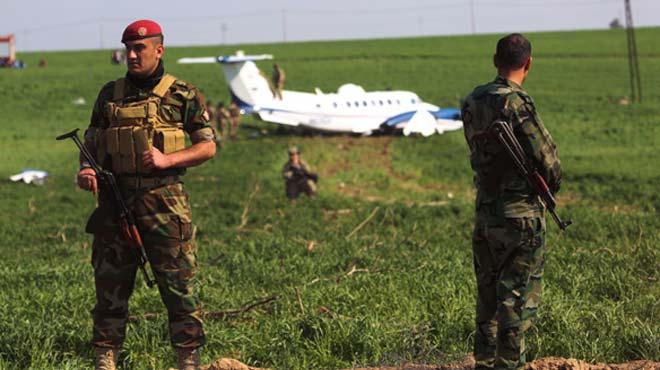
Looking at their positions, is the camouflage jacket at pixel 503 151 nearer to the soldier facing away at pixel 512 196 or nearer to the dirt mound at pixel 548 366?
the soldier facing away at pixel 512 196

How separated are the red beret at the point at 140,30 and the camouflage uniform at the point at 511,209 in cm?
188

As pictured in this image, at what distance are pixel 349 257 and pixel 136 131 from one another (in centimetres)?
536

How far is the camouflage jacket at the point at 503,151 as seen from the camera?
194 inches

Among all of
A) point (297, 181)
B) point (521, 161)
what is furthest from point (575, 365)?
point (297, 181)

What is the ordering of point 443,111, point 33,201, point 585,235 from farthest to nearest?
point 443,111
point 33,201
point 585,235

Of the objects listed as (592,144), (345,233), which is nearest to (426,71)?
(592,144)

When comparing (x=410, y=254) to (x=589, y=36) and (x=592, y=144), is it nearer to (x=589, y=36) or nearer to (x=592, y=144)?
(x=592, y=144)

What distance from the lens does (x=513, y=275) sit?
198 inches

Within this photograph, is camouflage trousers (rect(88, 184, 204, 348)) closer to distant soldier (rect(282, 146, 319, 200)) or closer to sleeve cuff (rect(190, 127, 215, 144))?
sleeve cuff (rect(190, 127, 215, 144))

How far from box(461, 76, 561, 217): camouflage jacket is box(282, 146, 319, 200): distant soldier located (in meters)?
13.2

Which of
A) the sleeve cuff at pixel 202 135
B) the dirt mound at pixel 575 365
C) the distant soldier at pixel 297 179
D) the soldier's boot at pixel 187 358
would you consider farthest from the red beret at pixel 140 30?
the distant soldier at pixel 297 179

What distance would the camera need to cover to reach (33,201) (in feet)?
63.4

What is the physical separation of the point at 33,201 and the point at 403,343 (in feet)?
48.9

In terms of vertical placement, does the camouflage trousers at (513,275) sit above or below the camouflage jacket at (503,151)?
below
